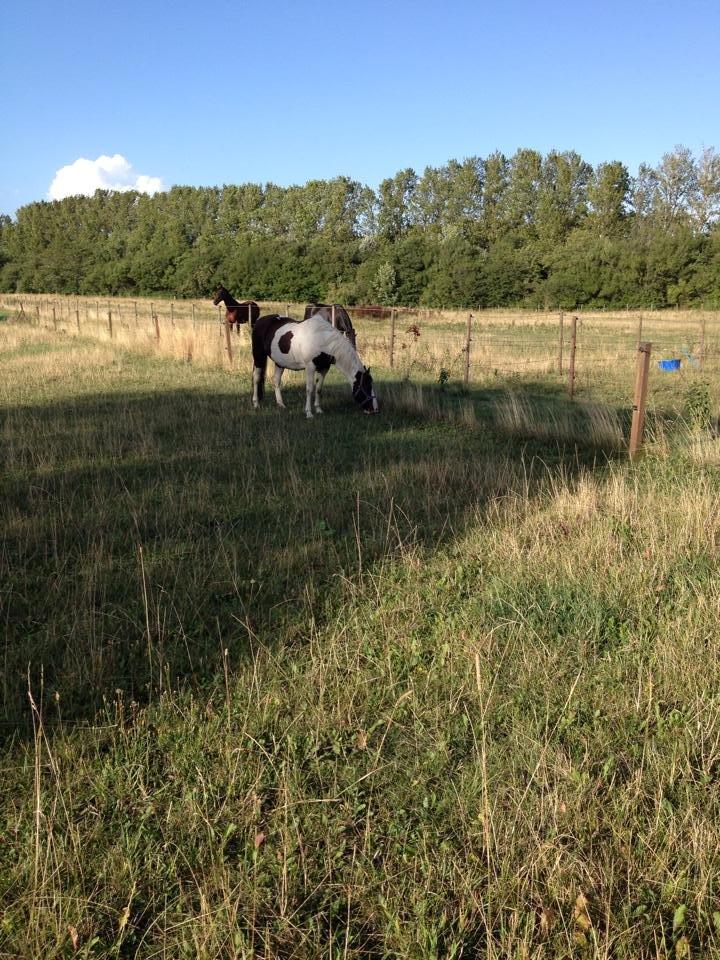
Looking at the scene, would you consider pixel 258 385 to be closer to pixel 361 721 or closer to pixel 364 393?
pixel 364 393

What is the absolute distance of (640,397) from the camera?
741 centimetres

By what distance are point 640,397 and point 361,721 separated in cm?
587

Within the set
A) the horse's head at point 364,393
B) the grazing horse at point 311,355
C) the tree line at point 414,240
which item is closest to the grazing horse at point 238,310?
the grazing horse at point 311,355

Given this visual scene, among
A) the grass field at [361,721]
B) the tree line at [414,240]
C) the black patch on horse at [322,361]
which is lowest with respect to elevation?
the grass field at [361,721]

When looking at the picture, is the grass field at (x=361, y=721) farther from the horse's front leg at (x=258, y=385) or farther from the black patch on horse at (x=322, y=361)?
the horse's front leg at (x=258, y=385)

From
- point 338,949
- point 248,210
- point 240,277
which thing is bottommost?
point 338,949

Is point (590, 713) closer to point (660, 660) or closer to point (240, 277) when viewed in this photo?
point (660, 660)

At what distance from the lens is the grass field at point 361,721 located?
1.90 metres

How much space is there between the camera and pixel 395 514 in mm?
5332

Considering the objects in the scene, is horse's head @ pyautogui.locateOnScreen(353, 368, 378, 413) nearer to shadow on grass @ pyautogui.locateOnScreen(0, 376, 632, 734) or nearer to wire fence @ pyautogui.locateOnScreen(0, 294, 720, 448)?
shadow on grass @ pyautogui.locateOnScreen(0, 376, 632, 734)

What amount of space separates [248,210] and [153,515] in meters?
79.5

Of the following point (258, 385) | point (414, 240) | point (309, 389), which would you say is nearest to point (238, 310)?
point (258, 385)

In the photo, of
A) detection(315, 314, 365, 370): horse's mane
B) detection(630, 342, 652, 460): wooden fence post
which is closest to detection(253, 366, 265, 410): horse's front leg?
detection(315, 314, 365, 370): horse's mane

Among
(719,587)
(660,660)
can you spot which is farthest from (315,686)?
(719,587)
